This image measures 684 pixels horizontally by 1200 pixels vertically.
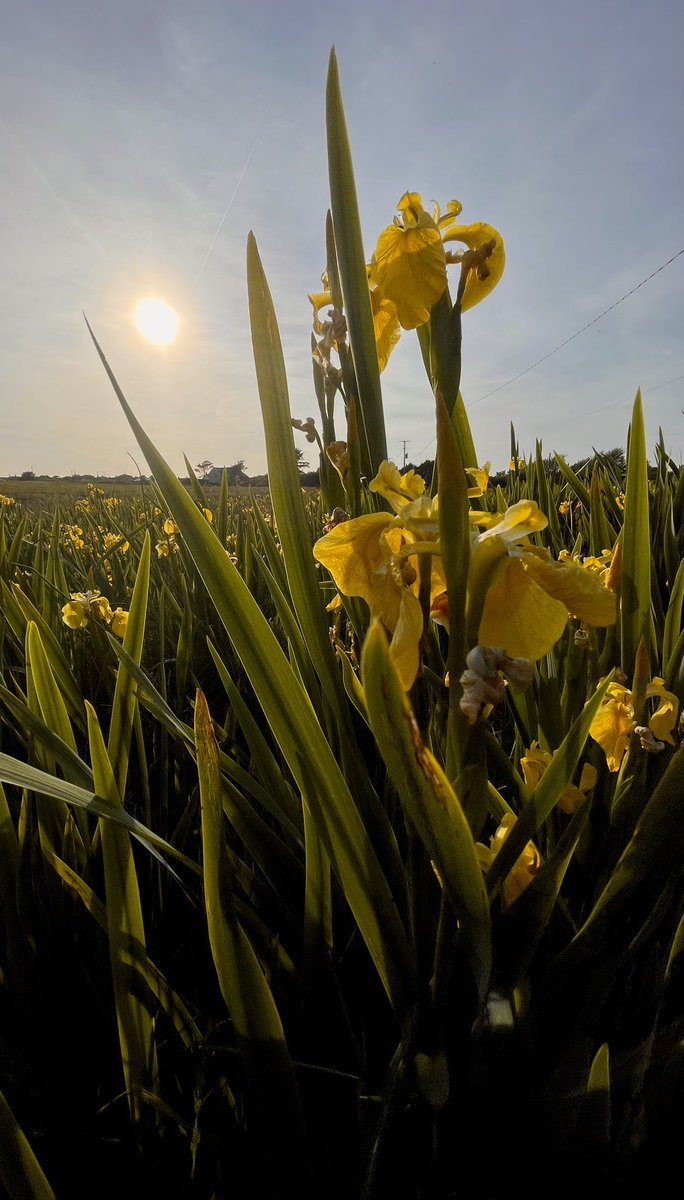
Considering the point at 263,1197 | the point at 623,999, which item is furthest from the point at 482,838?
the point at 263,1197

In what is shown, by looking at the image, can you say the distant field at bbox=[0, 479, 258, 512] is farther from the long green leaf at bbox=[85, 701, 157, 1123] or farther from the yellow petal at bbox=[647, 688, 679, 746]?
the yellow petal at bbox=[647, 688, 679, 746]

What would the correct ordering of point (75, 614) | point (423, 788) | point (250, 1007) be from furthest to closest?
point (75, 614) < point (250, 1007) < point (423, 788)

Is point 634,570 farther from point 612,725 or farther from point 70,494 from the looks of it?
point 70,494

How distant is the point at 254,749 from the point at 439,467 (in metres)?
0.57

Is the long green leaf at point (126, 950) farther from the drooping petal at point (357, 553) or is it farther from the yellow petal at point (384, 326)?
the yellow petal at point (384, 326)

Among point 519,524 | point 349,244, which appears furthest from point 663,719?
point 349,244

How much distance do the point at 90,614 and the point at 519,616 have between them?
1339 millimetres

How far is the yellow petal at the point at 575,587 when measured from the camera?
1.54ft

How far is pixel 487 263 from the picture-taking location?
0.67m

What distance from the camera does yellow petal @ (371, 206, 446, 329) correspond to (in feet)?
2.02

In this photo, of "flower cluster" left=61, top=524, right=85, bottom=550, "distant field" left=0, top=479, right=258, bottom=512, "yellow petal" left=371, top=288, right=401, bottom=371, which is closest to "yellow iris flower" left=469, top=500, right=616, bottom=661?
"yellow petal" left=371, top=288, right=401, bottom=371

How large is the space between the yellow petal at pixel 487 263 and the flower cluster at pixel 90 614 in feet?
3.70

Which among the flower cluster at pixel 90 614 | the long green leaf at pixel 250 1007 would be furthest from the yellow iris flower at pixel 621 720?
the flower cluster at pixel 90 614

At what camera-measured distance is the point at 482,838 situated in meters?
0.94
